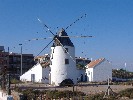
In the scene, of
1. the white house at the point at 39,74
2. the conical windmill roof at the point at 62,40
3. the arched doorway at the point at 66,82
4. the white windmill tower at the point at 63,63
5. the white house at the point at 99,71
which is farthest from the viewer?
the white house at the point at 99,71

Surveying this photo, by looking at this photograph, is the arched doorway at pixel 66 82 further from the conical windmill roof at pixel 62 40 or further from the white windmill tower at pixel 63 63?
the conical windmill roof at pixel 62 40

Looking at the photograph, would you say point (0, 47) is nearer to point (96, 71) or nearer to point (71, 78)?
point (96, 71)

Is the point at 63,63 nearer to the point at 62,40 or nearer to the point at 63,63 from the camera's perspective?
the point at 63,63

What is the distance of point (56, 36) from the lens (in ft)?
180

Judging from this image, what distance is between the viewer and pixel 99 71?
6831 cm

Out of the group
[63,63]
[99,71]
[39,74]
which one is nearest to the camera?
[63,63]

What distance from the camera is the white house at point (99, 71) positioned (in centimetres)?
6788

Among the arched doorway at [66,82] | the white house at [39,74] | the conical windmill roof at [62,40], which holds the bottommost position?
the arched doorway at [66,82]

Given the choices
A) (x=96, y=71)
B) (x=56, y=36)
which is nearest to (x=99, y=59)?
(x=96, y=71)

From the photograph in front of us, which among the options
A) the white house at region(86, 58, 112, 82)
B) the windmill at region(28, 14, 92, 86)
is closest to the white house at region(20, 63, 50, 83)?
the white house at region(86, 58, 112, 82)

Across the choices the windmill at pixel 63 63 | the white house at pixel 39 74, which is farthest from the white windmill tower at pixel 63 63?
the white house at pixel 39 74

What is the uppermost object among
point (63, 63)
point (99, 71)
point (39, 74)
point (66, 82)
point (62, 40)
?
point (62, 40)

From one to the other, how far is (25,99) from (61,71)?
84.4ft

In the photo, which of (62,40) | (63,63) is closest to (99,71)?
(62,40)
